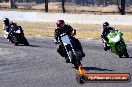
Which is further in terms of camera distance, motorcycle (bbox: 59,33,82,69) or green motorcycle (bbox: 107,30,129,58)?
green motorcycle (bbox: 107,30,129,58)

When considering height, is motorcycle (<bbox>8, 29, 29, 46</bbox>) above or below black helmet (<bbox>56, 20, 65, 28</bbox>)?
below

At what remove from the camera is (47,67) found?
53.1ft

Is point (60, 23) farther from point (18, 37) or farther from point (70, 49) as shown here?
point (18, 37)

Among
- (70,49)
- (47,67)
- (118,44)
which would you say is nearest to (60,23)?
(70,49)

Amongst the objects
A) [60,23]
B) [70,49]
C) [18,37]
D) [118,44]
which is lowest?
[18,37]

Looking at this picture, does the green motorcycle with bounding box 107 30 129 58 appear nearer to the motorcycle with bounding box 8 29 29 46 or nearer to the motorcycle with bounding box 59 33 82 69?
the motorcycle with bounding box 59 33 82 69

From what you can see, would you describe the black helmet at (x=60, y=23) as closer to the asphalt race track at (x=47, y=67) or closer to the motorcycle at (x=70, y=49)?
the motorcycle at (x=70, y=49)

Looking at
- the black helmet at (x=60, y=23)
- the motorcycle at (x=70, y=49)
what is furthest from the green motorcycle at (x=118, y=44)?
the black helmet at (x=60, y=23)

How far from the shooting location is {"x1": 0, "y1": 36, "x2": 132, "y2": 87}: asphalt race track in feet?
42.0

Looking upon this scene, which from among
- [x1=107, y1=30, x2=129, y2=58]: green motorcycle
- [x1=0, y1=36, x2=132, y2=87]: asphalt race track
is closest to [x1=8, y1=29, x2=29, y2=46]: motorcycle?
[x1=0, y1=36, x2=132, y2=87]: asphalt race track

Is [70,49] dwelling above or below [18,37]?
above

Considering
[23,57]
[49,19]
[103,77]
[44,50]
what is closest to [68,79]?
[103,77]

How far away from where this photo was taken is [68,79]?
1335cm

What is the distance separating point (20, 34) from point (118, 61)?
29.5 ft
